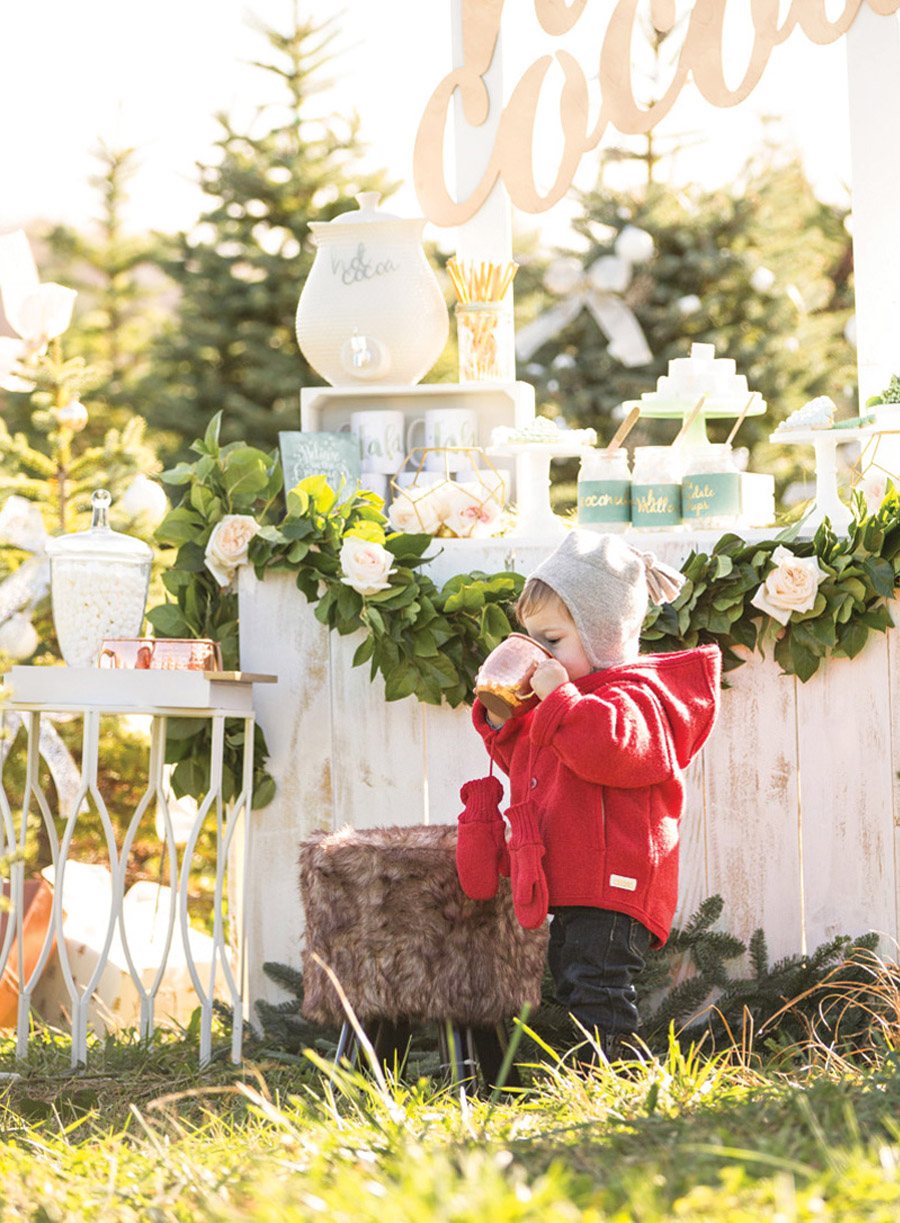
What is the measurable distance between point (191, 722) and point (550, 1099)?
1570 mm

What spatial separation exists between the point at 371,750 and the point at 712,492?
3.13 ft

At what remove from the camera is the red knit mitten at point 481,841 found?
105 inches

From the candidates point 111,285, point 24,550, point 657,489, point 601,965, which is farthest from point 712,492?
point 111,285


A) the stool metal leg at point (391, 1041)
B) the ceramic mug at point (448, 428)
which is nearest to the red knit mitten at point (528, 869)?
the stool metal leg at point (391, 1041)

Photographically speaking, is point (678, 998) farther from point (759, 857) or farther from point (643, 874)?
point (643, 874)

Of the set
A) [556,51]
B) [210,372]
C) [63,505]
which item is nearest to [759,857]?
[556,51]

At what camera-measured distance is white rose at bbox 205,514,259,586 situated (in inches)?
134

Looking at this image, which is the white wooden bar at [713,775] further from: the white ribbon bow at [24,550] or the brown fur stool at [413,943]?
the white ribbon bow at [24,550]

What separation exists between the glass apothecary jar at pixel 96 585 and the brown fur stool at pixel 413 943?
820 millimetres

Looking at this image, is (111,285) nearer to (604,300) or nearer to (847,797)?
(604,300)

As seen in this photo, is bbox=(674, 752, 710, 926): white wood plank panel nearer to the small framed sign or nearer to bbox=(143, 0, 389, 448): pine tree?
the small framed sign

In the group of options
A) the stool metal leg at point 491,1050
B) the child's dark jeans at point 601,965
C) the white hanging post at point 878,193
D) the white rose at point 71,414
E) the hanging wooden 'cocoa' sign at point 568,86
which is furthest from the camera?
the white rose at point 71,414

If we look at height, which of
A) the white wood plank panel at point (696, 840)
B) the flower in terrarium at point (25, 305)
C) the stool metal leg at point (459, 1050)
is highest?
the flower in terrarium at point (25, 305)

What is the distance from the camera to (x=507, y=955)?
2711mm
